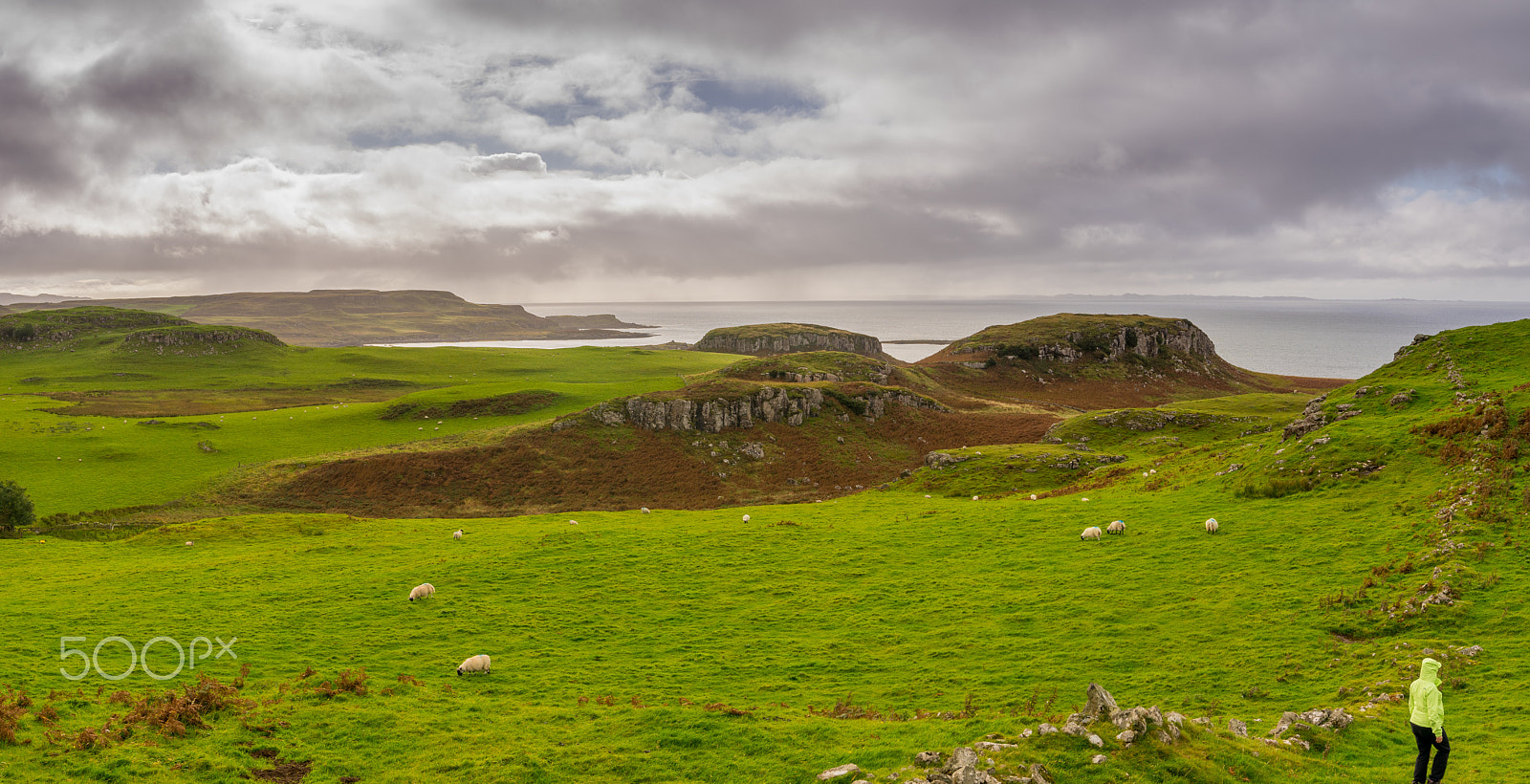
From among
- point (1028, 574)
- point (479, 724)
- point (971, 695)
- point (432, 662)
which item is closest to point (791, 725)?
point (971, 695)

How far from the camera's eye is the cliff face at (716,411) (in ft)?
296

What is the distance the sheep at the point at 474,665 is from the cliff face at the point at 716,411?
216 ft

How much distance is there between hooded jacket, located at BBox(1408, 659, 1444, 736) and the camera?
13.5 meters

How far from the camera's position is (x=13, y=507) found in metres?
53.8

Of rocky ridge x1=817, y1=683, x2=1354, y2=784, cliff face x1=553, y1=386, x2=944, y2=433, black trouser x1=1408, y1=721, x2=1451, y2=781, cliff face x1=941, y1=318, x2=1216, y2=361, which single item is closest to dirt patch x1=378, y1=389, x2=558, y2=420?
cliff face x1=553, y1=386, x2=944, y2=433

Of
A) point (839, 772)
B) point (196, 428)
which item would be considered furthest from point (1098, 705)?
point (196, 428)

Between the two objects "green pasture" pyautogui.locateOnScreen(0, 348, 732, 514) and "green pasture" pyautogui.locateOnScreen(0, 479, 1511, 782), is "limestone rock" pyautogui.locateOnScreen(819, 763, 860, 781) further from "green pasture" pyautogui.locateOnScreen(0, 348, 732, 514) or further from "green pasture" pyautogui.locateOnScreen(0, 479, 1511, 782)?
"green pasture" pyautogui.locateOnScreen(0, 348, 732, 514)

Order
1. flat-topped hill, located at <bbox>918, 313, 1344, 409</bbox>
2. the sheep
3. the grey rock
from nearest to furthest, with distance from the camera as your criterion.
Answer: the grey rock, the sheep, flat-topped hill, located at <bbox>918, 313, 1344, 409</bbox>

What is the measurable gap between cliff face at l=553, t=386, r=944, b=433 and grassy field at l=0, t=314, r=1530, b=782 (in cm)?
4309

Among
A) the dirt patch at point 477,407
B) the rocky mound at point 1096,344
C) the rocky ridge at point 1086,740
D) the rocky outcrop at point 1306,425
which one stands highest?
the rocky mound at point 1096,344

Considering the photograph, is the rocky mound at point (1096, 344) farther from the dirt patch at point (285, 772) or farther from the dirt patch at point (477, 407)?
the dirt patch at point (285, 772)

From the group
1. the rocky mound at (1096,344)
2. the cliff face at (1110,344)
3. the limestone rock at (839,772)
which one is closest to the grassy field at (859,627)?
the limestone rock at (839,772)

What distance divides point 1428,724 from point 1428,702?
49 cm

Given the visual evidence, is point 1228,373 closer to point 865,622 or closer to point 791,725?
point 865,622
